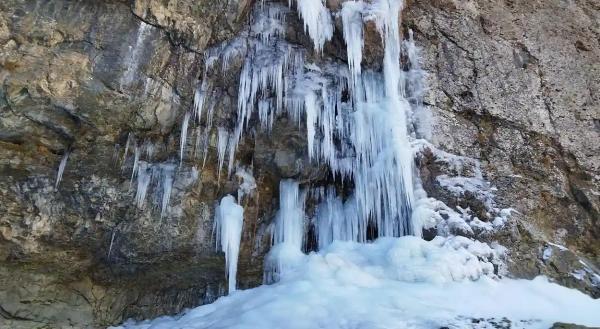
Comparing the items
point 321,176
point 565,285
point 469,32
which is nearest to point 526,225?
point 565,285

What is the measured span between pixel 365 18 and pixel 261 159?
8.26ft

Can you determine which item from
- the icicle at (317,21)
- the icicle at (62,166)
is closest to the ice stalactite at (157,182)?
the icicle at (62,166)

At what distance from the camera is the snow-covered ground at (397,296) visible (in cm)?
461

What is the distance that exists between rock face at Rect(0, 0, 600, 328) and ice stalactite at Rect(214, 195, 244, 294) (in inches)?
6.0

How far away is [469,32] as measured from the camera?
792 cm

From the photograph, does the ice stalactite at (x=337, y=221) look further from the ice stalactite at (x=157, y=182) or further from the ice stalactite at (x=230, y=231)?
the ice stalactite at (x=157, y=182)

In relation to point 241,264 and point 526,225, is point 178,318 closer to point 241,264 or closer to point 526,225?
point 241,264

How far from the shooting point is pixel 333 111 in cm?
689

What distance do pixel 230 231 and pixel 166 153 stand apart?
1347 millimetres

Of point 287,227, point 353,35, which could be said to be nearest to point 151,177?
point 287,227

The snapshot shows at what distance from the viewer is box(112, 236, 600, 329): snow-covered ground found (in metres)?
4.61

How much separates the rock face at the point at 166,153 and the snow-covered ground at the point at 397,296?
57cm

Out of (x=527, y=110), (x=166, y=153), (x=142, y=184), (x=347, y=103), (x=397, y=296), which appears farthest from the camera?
(x=527, y=110)

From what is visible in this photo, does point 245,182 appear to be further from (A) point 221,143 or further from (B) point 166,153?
(B) point 166,153
